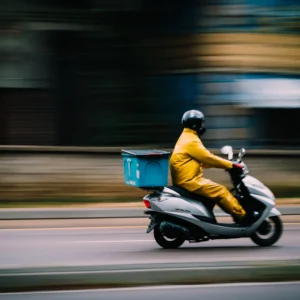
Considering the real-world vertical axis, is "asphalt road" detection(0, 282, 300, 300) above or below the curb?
below

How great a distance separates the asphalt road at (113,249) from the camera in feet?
31.3

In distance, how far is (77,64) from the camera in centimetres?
1983

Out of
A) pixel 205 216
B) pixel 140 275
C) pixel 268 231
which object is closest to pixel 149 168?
pixel 205 216

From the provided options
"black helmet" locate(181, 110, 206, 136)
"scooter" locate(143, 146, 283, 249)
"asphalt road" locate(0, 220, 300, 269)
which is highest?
"black helmet" locate(181, 110, 206, 136)

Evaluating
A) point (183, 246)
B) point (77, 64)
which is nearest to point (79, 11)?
point (77, 64)

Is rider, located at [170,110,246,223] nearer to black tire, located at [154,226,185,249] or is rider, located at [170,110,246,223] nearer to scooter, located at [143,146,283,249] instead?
scooter, located at [143,146,283,249]

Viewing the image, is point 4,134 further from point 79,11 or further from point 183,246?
point 183,246

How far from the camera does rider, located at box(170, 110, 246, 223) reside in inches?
402

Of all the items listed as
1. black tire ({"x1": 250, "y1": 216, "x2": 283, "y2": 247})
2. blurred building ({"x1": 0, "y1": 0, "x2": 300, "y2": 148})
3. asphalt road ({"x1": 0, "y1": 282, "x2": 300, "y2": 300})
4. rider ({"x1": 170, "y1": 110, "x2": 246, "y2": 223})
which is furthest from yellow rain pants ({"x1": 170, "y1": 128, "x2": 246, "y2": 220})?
blurred building ({"x1": 0, "y1": 0, "x2": 300, "y2": 148})

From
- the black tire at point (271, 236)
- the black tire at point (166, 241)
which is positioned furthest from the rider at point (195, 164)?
the black tire at point (166, 241)

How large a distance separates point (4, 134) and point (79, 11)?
322cm

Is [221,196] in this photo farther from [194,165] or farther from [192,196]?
[194,165]

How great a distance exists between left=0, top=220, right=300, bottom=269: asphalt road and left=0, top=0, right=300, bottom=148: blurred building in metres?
6.52

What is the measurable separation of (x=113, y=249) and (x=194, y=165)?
A: 152cm
